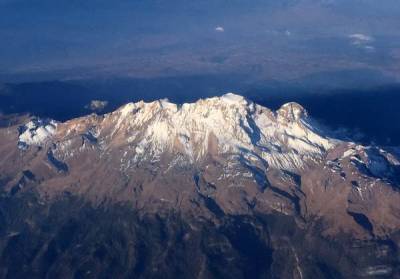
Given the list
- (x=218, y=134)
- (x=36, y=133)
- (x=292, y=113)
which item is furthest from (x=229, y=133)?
(x=36, y=133)

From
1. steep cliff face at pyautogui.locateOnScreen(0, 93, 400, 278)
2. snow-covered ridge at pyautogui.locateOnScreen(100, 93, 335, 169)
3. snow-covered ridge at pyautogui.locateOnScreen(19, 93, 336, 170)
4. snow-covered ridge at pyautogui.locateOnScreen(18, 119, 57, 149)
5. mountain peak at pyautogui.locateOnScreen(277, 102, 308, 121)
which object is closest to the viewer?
steep cliff face at pyautogui.locateOnScreen(0, 93, 400, 278)

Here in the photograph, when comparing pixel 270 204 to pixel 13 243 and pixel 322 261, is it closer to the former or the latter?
pixel 322 261

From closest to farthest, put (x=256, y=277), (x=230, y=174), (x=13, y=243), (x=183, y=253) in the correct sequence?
(x=256, y=277), (x=183, y=253), (x=13, y=243), (x=230, y=174)

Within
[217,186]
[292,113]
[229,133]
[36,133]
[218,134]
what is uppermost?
[292,113]

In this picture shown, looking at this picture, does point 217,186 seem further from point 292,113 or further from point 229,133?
point 292,113

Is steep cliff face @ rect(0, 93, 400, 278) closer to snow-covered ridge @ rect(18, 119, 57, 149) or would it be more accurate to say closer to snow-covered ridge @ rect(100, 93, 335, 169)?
snow-covered ridge @ rect(100, 93, 335, 169)

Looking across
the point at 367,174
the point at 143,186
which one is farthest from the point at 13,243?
the point at 367,174

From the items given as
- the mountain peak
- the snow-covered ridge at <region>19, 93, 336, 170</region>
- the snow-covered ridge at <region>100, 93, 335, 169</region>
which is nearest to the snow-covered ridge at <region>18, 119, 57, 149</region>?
the snow-covered ridge at <region>19, 93, 336, 170</region>

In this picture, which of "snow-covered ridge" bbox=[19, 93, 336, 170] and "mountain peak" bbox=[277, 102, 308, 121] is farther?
"mountain peak" bbox=[277, 102, 308, 121]

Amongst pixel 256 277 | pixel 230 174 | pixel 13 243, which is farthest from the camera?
pixel 230 174
